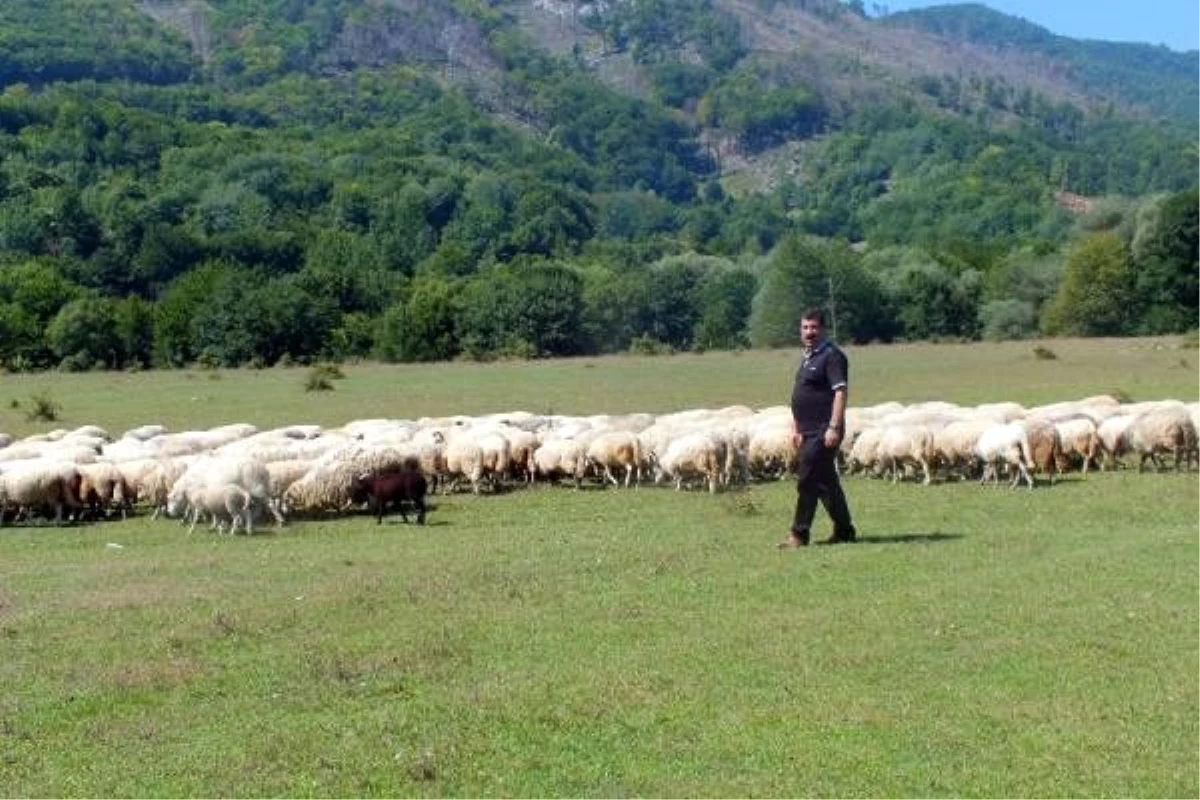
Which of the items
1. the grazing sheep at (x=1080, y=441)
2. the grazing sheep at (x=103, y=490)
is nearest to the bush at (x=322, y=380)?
the grazing sheep at (x=103, y=490)

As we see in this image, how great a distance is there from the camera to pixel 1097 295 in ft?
277

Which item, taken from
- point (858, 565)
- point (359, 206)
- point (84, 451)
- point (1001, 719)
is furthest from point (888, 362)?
point (359, 206)

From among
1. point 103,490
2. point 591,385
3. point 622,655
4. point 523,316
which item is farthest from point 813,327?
point 523,316

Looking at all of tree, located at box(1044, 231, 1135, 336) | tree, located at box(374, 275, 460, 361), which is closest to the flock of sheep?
tree, located at box(374, 275, 460, 361)

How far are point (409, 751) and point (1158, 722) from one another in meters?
4.40

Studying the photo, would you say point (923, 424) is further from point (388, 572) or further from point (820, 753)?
point (820, 753)

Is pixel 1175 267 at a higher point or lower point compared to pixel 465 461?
higher

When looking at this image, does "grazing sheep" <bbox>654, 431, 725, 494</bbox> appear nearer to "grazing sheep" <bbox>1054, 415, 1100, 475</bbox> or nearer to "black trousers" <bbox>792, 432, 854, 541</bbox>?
"grazing sheep" <bbox>1054, 415, 1100, 475</bbox>

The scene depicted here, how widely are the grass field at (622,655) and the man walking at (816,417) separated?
0.54 meters

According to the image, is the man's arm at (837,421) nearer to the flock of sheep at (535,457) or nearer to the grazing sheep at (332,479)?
the flock of sheep at (535,457)

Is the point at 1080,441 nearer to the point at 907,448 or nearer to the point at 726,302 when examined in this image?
the point at 907,448

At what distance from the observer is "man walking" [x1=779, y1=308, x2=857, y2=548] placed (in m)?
16.0

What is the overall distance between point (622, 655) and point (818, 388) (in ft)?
18.3

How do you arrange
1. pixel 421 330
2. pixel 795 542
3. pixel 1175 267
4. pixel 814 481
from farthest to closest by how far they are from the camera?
pixel 421 330 < pixel 1175 267 < pixel 795 542 < pixel 814 481
